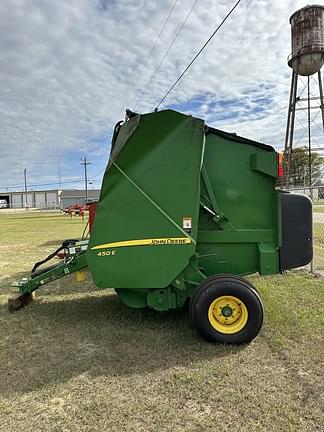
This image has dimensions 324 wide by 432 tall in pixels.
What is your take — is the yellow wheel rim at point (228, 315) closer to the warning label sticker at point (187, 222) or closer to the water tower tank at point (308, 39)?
the warning label sticker at point (187, 222)

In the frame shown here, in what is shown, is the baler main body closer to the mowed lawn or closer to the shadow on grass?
the shadow on grass

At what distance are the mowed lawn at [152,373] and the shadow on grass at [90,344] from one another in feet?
0.04

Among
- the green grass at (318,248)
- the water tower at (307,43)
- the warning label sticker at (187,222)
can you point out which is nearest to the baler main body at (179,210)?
the warning label sticker at (187,222)

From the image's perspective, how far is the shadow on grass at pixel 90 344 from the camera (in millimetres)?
3282

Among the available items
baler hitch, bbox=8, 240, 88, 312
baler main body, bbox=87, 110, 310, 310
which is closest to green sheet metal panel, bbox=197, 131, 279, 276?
baler main body, bbox=87, 110, 310, 310

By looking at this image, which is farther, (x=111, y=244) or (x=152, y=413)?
(x=111, y=244)

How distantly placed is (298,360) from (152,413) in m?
1.55

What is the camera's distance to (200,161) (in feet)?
13.1

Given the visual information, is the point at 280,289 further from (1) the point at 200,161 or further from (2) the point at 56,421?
(2) the point at 56,421

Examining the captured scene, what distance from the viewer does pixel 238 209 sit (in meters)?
→ 4.25

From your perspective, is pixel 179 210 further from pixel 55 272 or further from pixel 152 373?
pixel 55 272

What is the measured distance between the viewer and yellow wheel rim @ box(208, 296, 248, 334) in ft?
12.4

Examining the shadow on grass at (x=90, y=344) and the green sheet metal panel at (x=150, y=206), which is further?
the green sheet metal panel at (x=150, y=206)

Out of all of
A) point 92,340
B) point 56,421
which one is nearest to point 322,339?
point 92,340
